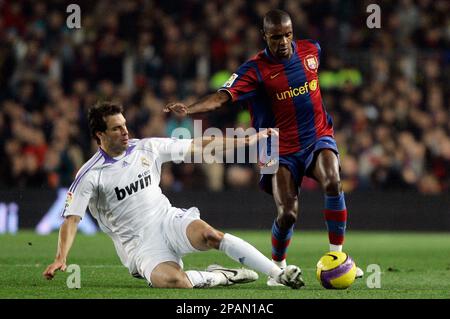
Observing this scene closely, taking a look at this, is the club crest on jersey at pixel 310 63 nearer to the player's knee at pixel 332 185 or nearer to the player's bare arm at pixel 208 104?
the player's bare arm at pixel 208 104

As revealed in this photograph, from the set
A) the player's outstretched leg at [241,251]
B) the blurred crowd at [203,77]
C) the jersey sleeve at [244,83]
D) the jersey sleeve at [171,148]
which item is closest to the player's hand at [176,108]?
the jersey sleeve at [171,148]

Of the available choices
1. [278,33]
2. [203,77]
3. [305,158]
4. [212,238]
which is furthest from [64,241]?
[203,77]

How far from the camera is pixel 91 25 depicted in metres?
19.2

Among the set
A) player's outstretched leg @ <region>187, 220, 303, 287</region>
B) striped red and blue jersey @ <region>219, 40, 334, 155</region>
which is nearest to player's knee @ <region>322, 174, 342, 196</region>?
striped red and blue jersey @ <region>219, 40, 334, 155</region>

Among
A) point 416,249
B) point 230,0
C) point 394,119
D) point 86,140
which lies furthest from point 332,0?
point 416,249

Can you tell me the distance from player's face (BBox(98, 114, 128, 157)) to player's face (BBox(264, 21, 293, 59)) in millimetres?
1577

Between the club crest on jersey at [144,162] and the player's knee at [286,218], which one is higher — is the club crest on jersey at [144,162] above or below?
above

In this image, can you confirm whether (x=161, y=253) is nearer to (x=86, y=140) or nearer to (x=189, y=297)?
(x=189, y=297)

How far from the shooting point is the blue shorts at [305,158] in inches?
370

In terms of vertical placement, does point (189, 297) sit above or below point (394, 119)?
below

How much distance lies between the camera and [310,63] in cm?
970

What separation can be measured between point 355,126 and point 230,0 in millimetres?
3756

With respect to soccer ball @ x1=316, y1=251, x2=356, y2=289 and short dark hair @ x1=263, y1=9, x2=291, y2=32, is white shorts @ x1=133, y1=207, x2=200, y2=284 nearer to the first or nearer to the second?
soccer ball @ x1=316, y1=251, x2=356, y2=289

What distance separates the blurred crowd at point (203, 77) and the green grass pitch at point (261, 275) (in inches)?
49.1
